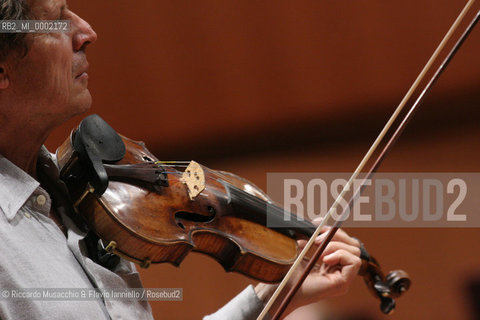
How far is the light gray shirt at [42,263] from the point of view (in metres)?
0.69

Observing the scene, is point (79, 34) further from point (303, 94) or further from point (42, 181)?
point (303, 94)

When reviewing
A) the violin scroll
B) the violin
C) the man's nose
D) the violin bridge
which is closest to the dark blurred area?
the violin scroll

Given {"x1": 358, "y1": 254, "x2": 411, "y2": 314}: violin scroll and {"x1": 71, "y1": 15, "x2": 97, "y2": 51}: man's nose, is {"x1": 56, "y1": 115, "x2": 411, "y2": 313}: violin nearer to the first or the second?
{"x1": 358, "y1": 254, "x2": 411, "y2": 314}: violin scroll

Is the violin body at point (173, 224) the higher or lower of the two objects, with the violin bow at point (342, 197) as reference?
lower

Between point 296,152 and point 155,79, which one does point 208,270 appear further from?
point 155,79

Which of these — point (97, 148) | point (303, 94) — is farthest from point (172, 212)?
point (303, 94)

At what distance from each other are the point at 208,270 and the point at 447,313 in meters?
0.81

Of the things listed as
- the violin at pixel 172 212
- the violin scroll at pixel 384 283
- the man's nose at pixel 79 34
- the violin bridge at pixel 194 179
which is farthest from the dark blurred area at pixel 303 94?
the man's nose at pixel 79 34

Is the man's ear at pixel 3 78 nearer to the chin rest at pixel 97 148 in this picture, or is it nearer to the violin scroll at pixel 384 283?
the chin rest at pixel 97 148

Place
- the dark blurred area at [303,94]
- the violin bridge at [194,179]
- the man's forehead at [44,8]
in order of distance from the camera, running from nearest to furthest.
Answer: the man's forehead at [44,8], the violin bridge at [194,179], the dark blurred area at [303,94]

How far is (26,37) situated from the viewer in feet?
2.60

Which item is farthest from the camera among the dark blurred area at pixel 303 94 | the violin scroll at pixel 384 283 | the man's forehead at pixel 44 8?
the dark blurred area at pixel 303 94

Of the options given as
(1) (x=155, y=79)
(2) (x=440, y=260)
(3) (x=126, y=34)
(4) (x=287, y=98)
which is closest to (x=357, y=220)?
(2) (x=440, y=260)

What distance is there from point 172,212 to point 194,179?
3.4 inches
